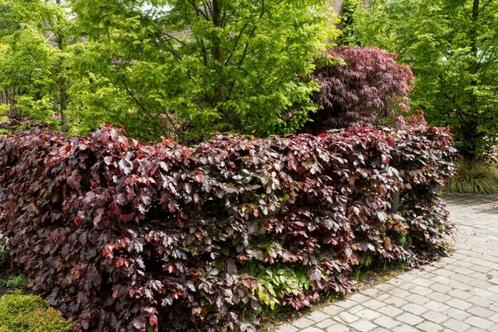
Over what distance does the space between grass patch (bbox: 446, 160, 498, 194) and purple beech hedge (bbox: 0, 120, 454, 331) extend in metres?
5.81

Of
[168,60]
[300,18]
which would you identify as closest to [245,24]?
[300,18]

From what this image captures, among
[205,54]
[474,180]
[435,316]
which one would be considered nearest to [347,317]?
[435,316]

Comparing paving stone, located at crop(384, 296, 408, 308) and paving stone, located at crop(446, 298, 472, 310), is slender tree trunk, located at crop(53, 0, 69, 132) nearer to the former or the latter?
paving stone, located at crop(384, 296, 408, 308)

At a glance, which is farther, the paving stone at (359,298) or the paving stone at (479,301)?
the paving stone at (359,298)

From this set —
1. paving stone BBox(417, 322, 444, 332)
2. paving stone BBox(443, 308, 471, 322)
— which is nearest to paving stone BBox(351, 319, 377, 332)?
paving stone BBox(417, 322, 444, 332)

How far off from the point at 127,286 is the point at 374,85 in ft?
21.9

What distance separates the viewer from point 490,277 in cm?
497

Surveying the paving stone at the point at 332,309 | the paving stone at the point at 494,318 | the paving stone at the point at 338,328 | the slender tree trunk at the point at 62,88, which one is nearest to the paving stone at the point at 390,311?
the paving stone at the point at 332,309

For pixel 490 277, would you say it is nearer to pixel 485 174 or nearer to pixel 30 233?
pixel 30 233

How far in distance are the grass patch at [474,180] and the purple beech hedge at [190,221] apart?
581 cm

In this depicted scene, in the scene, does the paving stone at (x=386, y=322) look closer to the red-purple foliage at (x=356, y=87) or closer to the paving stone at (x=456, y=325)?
the paving stone at (x=456, y=325)

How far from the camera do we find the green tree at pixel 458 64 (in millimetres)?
10234

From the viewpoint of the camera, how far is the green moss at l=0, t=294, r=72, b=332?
3.33 metres

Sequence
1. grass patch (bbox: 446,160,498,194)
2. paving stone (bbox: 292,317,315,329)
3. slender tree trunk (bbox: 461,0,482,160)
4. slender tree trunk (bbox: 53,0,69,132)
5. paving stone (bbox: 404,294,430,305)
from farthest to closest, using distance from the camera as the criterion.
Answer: slender tree trunk (bbox: 461,0,482,160) < grass patch (bbox: 446,160,498,194) < slender tree trunk (bbox: 53,0,69,132) < paving stone (bbox: 404,294,430,305) < paving stone (bbox: 292,317,315,329)
